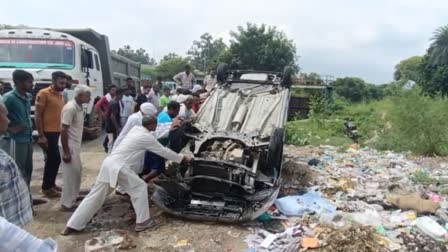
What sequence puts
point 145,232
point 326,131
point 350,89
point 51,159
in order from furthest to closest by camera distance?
point 350,89 → point 326,131 → point 51,159 → point 145,232

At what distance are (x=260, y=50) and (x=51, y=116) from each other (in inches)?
996

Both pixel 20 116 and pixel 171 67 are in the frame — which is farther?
pixel 171 67

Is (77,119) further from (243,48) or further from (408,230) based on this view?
(243,48)

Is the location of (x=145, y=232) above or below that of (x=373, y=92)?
below

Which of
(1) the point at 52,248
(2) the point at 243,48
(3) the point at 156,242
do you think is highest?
(2) the point at 243,48

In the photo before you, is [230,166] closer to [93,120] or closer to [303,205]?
[303,205]

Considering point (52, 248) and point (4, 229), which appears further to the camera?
point (52, 248)

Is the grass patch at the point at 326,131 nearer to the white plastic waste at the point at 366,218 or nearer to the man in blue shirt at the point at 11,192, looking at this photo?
the white plastic waste at the point at 366,218

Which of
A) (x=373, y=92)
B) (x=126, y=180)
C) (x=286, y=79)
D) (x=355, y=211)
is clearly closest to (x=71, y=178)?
(x=126, y=180)

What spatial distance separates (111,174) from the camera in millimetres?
4539

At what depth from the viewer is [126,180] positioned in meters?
4.61

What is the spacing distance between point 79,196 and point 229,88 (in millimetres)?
2968

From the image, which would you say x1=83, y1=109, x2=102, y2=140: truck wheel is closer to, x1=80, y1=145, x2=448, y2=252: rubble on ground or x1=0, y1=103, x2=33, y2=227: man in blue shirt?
x1=80, y1=145, x2=448, y2=252: rubble on ground

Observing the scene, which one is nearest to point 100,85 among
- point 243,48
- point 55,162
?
point 55,162
